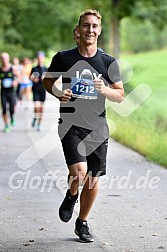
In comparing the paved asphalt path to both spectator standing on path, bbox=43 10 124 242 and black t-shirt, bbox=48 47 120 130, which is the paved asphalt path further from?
black t-shirt, bbox=48 47 120 130

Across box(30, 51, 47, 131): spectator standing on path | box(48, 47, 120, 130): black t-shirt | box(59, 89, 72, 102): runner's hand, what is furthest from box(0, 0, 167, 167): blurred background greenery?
box(59, 89, 72, 102): runner's hand

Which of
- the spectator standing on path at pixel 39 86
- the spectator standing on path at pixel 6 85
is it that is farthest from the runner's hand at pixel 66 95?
the spectator standing on path at pixel 6 85

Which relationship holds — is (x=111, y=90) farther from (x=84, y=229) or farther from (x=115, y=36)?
(x=115, y=36)

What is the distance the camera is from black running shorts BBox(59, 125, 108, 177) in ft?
25.6

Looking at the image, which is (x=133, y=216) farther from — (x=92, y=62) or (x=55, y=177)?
(x=55, y=177)

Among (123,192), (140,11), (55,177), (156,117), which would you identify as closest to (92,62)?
(123,192)

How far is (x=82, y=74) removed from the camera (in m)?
7.70

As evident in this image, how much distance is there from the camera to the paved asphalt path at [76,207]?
7.89m

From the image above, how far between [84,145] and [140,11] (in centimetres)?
2949

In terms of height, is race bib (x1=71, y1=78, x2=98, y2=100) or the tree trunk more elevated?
race bib (x1=71, y1=78, x2=98, y2=100)

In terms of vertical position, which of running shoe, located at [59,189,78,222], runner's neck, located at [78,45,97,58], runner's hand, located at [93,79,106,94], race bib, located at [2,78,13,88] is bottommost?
race bib, located at [2,78,13,88]

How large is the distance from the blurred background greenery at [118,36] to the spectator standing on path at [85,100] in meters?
5.93

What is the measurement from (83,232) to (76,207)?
1952 millimetres

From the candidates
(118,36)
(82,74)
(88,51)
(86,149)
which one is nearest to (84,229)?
(86,149)
